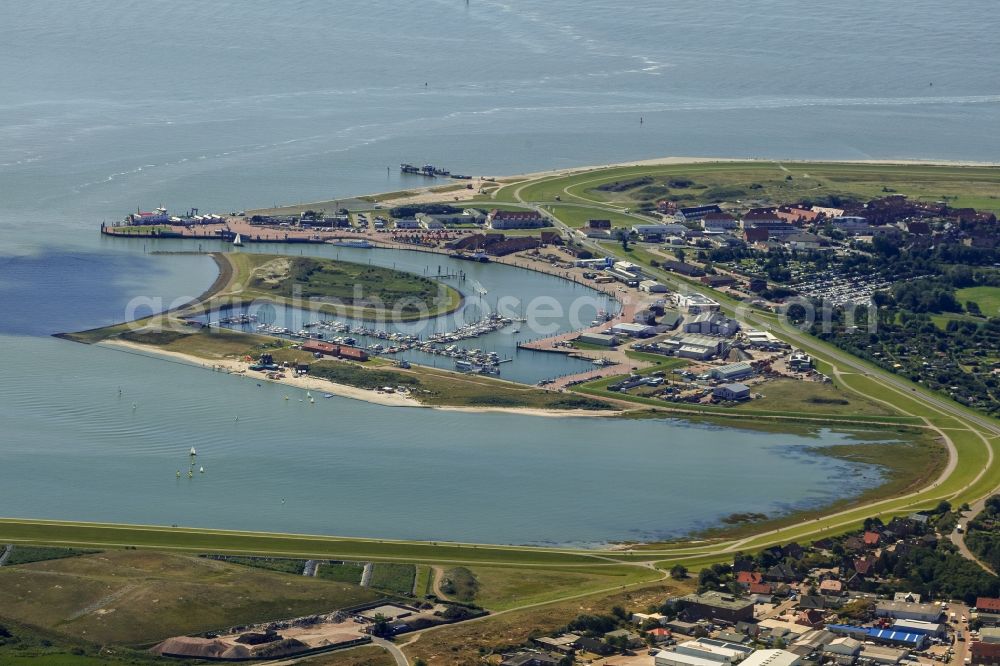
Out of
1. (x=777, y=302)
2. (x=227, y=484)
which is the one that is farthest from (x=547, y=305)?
(x=227, y=484)

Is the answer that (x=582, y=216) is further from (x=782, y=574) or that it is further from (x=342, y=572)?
(x=342, y=572)

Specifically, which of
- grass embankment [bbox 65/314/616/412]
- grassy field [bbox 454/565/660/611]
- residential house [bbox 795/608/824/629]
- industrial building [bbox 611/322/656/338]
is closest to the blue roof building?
residential house [bbox 795/608/824/629]

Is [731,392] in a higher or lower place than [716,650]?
higher

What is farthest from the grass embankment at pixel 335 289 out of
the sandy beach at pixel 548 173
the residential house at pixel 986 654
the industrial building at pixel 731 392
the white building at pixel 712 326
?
the residential house at pixel 986 654

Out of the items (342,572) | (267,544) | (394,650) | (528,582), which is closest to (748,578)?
(528,582)

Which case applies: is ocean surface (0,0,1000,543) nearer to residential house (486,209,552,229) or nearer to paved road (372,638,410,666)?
paved road (372,638,410,666)

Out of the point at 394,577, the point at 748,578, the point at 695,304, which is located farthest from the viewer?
the point at 695,304

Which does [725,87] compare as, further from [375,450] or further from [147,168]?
[375,450]
